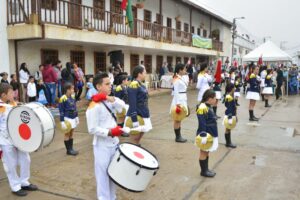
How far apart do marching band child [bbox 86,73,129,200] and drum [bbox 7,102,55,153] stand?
32.3 inches

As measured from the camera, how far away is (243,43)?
50.6m

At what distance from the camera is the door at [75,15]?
40.6ft

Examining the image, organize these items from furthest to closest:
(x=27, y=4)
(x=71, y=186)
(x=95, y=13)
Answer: (x=95, y=13) → (x=27, y=4) → (x=71, y=186)

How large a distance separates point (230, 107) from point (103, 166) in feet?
13.0

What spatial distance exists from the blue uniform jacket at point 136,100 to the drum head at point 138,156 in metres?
2.14

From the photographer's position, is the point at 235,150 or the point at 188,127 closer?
the point at 235,150

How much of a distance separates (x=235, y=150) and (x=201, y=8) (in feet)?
67.9

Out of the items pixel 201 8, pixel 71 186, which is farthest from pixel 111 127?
pixel 201 8

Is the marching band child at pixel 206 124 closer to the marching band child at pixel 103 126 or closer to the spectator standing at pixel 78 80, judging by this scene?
the marching band child at pixel 103 126

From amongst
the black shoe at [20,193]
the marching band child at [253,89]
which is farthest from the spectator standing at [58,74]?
the black shoe at [20,193]

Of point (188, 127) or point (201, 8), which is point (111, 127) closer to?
point (188, 127)

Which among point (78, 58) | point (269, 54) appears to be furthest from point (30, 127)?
point (269, 54)

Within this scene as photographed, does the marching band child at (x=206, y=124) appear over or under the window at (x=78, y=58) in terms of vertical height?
under

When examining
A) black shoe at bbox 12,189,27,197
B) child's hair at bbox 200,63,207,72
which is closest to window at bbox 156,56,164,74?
child's hair at bbox 200,63,207,72
